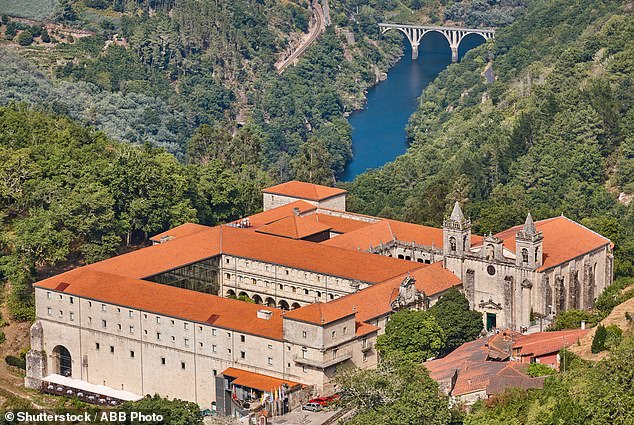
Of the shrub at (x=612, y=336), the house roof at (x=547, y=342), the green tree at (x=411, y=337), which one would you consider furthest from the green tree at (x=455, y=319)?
the shrub at (x=612, y=336)

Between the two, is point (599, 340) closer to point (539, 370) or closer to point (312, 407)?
point (539, 370)

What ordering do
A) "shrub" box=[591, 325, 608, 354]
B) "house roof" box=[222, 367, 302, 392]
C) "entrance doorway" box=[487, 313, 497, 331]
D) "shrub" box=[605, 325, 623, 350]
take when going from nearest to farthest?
"shrub" box=[605, 325, 623, 350] → "shrub" box=[591, 325, 608, 354] → "house roof" box=[222, 367, 302, 392] → "entrance doorway" box=[487, 313, 497, 331]

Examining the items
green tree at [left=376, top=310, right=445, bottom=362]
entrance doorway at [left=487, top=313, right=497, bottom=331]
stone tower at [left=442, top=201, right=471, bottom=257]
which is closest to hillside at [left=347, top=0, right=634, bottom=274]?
stone tower at [left=442, top=201, right=471, bottom=257]

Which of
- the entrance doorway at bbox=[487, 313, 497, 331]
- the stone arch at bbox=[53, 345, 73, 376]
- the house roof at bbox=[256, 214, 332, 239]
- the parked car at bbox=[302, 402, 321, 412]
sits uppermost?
the house roof at bbox=[256, 214, 332, 239]

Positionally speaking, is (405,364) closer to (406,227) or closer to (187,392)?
(187,392)

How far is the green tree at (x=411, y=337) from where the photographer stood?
112m

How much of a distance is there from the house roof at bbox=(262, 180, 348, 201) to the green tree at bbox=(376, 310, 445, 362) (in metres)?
31.1

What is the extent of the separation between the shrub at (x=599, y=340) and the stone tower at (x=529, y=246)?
15632 mm

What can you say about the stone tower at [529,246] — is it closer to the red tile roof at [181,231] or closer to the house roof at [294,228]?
the house roof at [294,228]

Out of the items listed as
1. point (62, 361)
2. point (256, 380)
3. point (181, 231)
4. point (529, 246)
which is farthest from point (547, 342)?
point (181, 231)

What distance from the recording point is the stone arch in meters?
121

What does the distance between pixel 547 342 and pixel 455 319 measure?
885cm

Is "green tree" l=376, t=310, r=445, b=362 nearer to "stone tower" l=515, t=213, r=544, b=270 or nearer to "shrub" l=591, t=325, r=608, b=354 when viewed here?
"stone tower" l=515, t=213, r=544, b=270

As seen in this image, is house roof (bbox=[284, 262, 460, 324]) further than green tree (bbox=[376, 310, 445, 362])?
No
